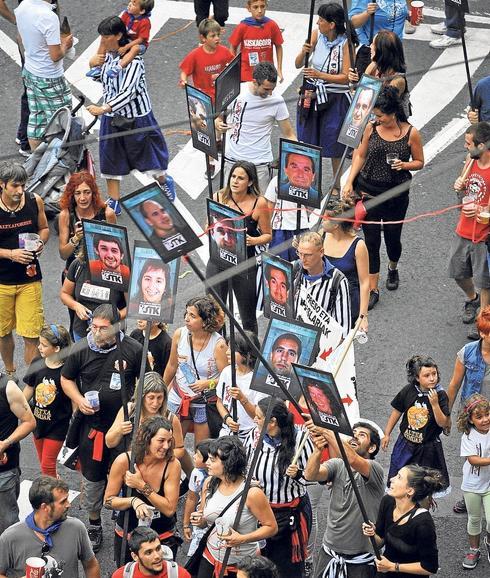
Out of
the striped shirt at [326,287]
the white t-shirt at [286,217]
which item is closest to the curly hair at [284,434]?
the striped shirt at [326,287]

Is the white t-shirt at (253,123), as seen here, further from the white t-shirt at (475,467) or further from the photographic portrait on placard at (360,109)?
the white t-shirt at (475,467)

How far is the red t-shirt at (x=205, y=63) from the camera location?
566 inches

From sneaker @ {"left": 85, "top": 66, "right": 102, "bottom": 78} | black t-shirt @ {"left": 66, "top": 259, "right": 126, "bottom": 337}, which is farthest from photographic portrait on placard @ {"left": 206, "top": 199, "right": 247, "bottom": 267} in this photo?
sneaker @ {"left": 85, "top": 66, "right": 102, "bottom": 78}

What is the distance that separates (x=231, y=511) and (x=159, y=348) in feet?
6.66

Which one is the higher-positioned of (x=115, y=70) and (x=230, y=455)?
(x=230, y=455)

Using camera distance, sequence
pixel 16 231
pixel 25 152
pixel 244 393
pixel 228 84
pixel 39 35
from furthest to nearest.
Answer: pixel 25 152, pixel 39 35, pixel 228 84, pixel 16 231, pixel 244 393

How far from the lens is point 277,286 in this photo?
10.2 metres

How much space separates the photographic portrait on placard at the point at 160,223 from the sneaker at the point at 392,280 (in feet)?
15.1

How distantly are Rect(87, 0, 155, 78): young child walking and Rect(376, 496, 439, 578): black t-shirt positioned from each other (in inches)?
224

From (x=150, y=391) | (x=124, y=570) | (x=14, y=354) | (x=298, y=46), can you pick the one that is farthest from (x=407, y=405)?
(x=298, y=46)

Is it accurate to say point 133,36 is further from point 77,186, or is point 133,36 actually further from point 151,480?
point 151,480

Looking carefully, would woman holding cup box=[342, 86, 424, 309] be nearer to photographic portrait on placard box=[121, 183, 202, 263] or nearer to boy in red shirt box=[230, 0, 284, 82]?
boy in red shirt box=[230, 0, 284, 82]

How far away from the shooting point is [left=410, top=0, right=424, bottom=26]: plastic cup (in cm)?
1636

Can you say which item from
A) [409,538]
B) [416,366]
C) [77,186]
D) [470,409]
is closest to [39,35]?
[77,186]
